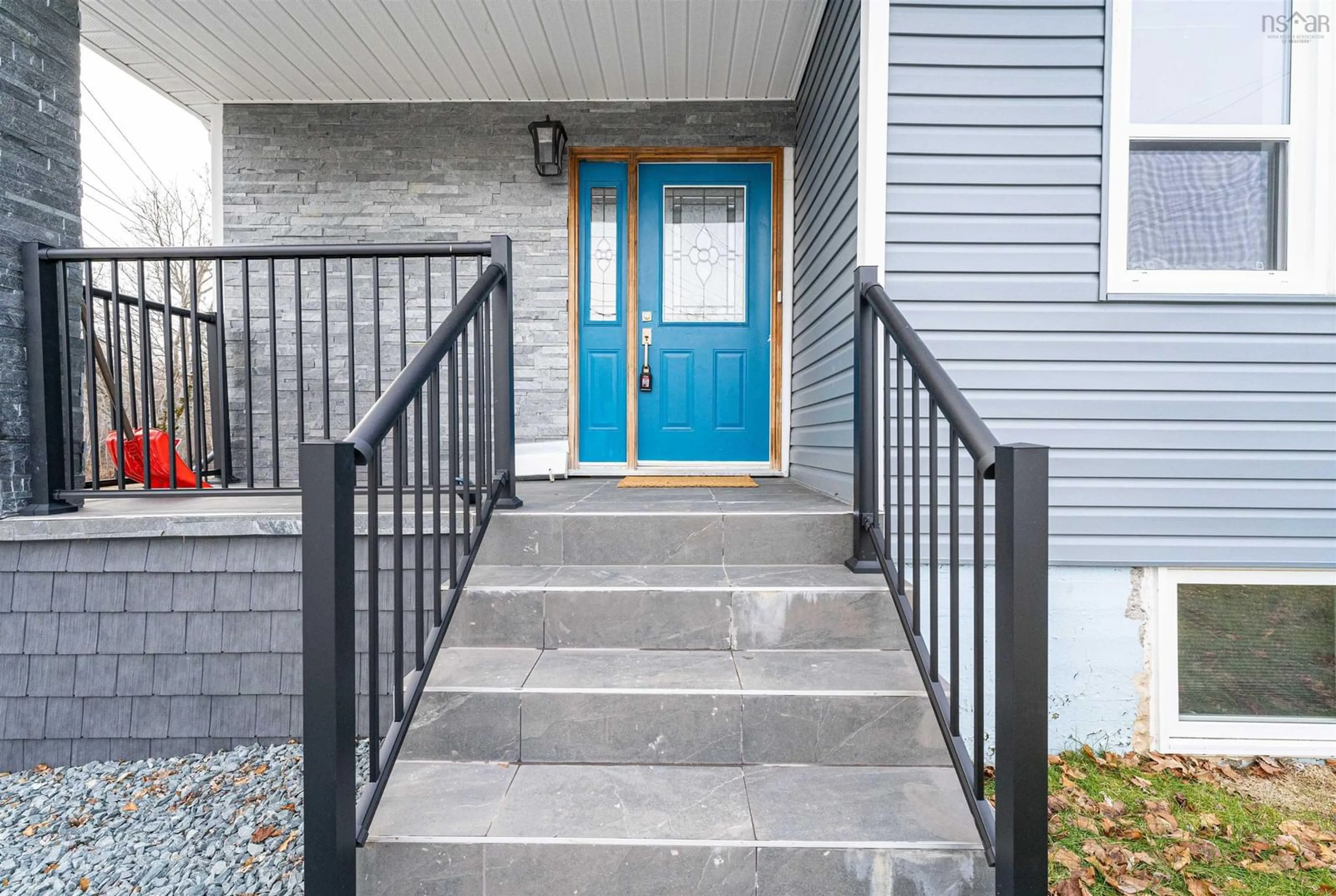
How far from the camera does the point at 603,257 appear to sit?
4.01 meters

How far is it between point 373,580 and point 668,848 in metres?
0.76

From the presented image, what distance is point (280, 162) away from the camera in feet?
12.8

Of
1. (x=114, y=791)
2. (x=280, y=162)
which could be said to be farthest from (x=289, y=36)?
(x=114, y=791)

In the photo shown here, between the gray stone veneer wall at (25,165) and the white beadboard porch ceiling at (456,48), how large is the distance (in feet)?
3.06

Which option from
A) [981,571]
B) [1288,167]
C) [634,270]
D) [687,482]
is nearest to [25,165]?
[634,270]

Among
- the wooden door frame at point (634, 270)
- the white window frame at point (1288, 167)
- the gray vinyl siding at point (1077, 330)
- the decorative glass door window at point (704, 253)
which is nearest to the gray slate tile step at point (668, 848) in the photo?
the gray vinyl siding at point (1077, 330)

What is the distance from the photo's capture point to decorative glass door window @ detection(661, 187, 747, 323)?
400 centimetres

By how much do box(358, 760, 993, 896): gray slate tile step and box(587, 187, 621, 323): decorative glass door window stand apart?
3.03m

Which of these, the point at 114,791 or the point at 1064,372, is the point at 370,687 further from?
the point at 1064,372

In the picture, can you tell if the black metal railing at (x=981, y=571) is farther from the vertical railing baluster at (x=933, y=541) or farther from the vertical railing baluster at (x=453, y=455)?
the vertical railing baluster at (x=453, y=455)

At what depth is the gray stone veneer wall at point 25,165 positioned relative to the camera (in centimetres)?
220

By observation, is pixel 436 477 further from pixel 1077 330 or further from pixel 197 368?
pixel 1077 330

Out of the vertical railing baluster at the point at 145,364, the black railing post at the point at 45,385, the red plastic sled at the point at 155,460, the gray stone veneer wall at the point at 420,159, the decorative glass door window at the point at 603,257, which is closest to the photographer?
the vertical railing baluster at the point at 145,364

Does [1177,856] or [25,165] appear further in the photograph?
[25,165]
